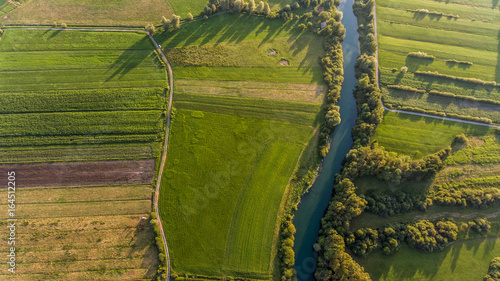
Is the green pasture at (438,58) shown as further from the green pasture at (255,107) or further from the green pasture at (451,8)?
the green pasture at (255,107)

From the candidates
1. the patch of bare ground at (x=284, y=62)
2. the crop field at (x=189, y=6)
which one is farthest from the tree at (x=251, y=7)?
the patch of bare ground at (x=284, y=62)

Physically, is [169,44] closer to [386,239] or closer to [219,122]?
[219,122]

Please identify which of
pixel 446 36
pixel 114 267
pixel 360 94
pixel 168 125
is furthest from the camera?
pixel 446 36

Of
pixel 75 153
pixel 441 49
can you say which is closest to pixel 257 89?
pixel 75 153

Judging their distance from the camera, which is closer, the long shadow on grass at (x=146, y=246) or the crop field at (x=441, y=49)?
the long shadow on grass at (x=146, y=246)

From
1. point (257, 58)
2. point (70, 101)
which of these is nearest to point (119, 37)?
point (70, 101)

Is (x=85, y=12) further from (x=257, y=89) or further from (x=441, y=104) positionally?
(x=441, y=104)

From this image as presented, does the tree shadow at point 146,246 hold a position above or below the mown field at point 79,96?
below
